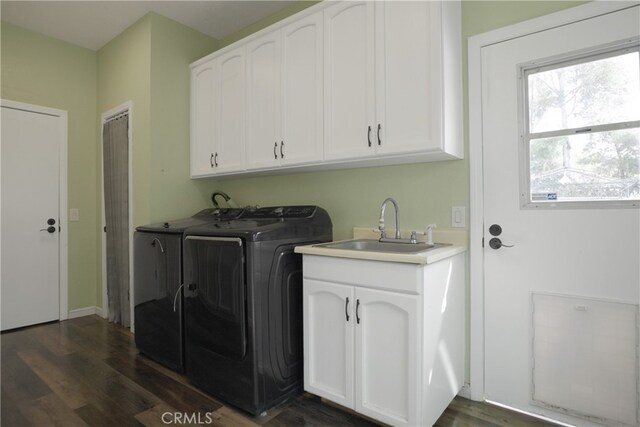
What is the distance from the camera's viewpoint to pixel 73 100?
139 inches

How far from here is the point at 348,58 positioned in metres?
2.04

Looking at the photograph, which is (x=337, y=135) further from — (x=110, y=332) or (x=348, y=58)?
(x=110, y=332)

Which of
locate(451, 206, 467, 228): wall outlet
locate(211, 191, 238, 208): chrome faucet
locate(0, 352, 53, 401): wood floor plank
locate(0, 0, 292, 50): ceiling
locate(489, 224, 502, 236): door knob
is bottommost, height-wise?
locate(0, 352, 53, 401): wood floor plank

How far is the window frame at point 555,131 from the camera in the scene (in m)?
1.59

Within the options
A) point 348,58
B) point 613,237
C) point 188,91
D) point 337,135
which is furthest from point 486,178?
point 188,91

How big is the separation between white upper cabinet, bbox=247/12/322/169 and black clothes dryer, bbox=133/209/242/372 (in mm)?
764

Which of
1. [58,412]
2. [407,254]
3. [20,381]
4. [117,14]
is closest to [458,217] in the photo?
[407,254]

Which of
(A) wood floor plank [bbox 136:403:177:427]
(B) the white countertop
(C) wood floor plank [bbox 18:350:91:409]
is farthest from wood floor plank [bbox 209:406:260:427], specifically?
(B) the white countertop

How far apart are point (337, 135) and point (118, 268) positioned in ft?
8.35

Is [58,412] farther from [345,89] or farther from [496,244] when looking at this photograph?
[496,244]

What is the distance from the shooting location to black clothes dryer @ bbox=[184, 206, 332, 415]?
6.09 feet

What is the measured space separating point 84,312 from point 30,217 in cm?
108

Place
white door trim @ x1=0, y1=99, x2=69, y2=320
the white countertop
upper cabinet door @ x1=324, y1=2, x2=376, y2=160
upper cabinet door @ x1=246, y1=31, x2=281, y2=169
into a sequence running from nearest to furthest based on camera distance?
the white countertop, upper cabinet door @ x1=324, y1=2, x2=376, y2=160, upper cabinet door @ x1=246, y1=31, x2=281, y2=169, white door trim @ x1=0, y1=99, x2=69, y2=320

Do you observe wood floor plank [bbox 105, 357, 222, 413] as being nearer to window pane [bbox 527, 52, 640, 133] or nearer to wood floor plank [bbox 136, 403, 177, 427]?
wood floor plank [bbox 136, 403, 177, 427]
